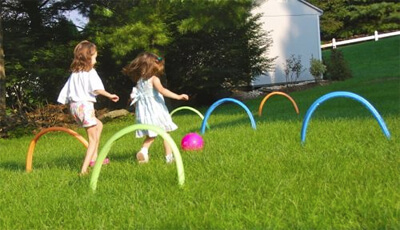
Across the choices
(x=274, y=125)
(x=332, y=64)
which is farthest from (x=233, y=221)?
(x=332, y=64)

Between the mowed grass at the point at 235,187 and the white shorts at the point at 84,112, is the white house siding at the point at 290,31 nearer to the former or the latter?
the mowed grass at the point at 235,187

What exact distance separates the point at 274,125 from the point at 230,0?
7249mm

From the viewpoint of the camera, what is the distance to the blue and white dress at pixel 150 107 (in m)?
7.07

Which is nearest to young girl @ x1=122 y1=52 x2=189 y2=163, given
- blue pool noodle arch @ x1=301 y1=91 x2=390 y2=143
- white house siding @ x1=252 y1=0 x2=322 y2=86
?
blue pool noodle arch @ x1=301 y1=91 x2=390 y2=143

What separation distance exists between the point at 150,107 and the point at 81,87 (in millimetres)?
985

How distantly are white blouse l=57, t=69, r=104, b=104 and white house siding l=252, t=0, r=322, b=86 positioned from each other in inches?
810

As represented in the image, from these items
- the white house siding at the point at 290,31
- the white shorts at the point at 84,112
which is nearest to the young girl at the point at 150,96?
the white shorts at the point at 84,112

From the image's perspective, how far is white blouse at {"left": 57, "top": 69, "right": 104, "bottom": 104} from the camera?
660 centimetres

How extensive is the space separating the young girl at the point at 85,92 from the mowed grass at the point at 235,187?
0.54m

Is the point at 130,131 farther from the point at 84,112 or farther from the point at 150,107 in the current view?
the point at 150,107

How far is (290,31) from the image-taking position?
27.5 m

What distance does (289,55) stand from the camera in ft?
89.9

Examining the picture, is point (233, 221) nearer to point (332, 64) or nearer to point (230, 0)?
point (230, 0)

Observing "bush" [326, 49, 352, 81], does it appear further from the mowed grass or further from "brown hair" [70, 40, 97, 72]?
"brown hair" [70, 40, 97, 72]
